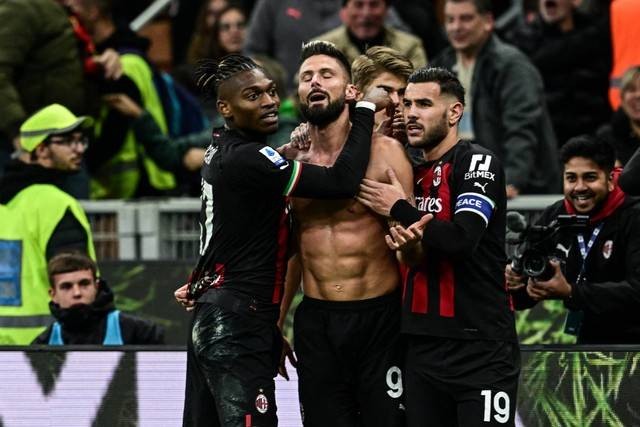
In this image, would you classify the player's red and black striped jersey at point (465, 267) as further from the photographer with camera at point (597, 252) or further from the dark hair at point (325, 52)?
the photographer with camera at point (597, 252)

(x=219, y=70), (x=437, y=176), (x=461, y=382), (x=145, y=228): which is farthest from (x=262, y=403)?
(x=145, y=228)

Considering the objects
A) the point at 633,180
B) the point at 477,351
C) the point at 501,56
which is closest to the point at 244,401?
the point at 477,351

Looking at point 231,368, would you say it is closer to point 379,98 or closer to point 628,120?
point 379,98

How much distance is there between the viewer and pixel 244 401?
6.60 metres

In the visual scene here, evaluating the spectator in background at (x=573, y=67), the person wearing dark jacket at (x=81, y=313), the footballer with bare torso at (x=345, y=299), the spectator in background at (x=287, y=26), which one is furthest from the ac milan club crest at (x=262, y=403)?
the spectator in background at (x=287, y=26)

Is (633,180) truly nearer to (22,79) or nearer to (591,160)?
(591,160)

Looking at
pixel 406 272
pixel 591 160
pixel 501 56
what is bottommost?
pixel 406 272

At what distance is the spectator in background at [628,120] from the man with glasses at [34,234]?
3176 millimetres

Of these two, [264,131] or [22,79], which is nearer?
[264,131]

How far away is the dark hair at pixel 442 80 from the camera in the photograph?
6.79 m

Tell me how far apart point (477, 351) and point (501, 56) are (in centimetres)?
407

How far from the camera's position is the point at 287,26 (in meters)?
11.6

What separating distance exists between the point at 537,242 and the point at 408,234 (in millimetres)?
1035

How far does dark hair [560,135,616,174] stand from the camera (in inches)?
301
